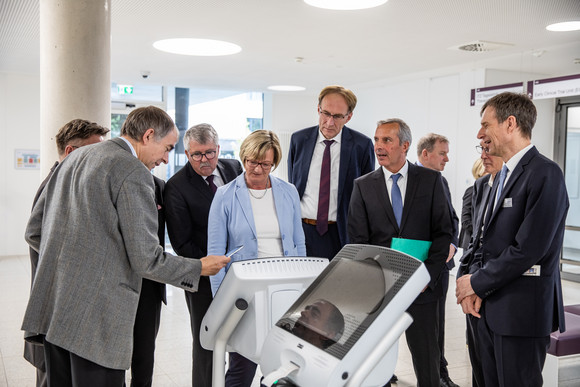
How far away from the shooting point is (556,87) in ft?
23.6

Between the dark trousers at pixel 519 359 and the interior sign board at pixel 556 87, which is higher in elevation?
the interior sign board at pixel 556 87

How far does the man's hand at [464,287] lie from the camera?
256cm

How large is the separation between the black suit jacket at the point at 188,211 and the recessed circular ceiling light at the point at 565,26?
192 inches

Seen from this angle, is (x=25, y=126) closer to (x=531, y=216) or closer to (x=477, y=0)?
(x=477, y=0)

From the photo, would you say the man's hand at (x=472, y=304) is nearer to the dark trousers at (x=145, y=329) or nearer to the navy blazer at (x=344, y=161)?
the navy blazer at (x=344, y=161)

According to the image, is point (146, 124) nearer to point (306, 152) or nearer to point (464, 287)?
point (306, 152)

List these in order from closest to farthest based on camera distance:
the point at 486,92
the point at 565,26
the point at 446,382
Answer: the point at 446,382, the point at 565,26, the point at 486,92

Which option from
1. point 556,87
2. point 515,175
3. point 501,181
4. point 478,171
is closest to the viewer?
point 515,175

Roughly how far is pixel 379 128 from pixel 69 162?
70.0 inches

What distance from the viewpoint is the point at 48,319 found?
2232 millimetres

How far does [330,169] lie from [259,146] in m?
0.72

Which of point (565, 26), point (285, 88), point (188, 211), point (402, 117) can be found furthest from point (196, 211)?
point (285, 88)

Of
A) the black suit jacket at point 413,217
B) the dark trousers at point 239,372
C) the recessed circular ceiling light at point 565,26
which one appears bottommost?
the dark trousers at point 239,372

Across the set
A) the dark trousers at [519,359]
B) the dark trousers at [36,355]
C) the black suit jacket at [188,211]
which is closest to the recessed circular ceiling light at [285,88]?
the black suit jacket at [188,211]
